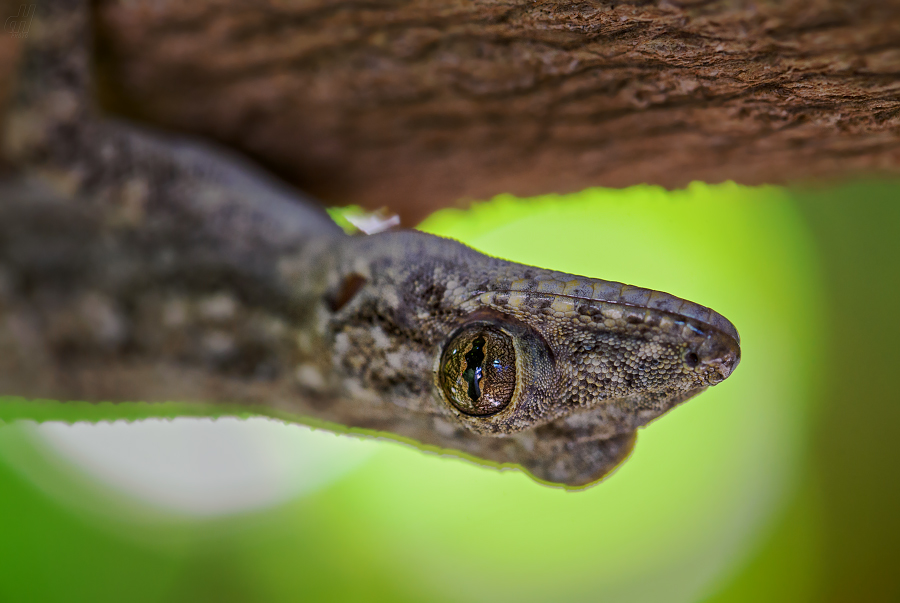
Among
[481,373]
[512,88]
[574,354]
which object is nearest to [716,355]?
[574,354]

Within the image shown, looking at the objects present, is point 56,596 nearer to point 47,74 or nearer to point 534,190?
point 47,74

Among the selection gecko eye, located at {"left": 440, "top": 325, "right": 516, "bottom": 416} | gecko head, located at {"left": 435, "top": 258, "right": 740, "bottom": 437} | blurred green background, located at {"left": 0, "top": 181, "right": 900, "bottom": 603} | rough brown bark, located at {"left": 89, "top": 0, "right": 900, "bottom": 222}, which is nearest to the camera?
rough brown bark, located at {"left": 89, "top": 0, "right": 900, "bottom": 222}

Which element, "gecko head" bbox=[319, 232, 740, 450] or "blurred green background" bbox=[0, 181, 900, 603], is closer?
"gecko head" bbox=[319, 232, 740, 450]

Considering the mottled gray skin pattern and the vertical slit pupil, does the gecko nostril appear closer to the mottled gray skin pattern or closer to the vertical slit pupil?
the mottled gray skin pattern

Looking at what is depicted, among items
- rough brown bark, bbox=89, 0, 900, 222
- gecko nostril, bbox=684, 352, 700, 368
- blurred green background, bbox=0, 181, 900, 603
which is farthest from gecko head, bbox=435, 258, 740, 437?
blurred green background, bbox=0, 181, 900, 603

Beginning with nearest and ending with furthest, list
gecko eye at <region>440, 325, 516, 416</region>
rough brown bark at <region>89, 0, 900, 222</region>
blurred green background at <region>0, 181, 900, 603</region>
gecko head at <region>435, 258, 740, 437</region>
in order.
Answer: rough brown bark at <region>89, 0, 900, 222</region>, gecko head at <region>435, 258, 740, 437</region>, gecko eye at <region>440, 325, 516, 416</region>, blurred green background at <region>0, 181, 900, 603</region>

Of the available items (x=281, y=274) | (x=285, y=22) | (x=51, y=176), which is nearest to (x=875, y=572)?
(x=281, y=274)

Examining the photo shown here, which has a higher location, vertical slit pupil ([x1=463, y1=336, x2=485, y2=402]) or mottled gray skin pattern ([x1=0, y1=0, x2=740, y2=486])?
mottled gray skin pattern ([x1=0, y1=0, x2=740, y2=486])
